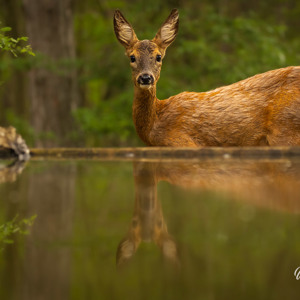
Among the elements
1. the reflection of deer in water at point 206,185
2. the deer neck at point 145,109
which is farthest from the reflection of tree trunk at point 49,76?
the reflection of deer in water at point 206,185

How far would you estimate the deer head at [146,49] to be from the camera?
5.09m

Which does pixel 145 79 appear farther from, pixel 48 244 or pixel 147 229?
pixel 48 244

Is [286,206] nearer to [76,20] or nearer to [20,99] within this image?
[76,20]

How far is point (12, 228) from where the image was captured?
6.31ft

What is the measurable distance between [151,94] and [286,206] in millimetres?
3447

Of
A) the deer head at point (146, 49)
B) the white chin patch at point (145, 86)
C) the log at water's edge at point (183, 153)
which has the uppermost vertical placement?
the deer head at point (146, 49)

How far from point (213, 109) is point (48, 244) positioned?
3.87 meters

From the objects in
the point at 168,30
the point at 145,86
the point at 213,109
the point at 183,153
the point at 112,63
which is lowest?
the point at 183,153

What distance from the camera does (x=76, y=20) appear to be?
635 inches

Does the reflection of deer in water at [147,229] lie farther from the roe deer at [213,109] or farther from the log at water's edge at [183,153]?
the roe deer at [213,109]

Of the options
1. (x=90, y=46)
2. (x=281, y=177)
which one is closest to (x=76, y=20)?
(x=90, y=46)

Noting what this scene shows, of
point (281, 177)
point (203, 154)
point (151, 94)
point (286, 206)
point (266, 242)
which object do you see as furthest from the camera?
point (151, 94)

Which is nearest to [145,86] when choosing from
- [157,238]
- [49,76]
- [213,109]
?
[213,109]

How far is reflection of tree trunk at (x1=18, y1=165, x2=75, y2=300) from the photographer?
1383 millimetres
